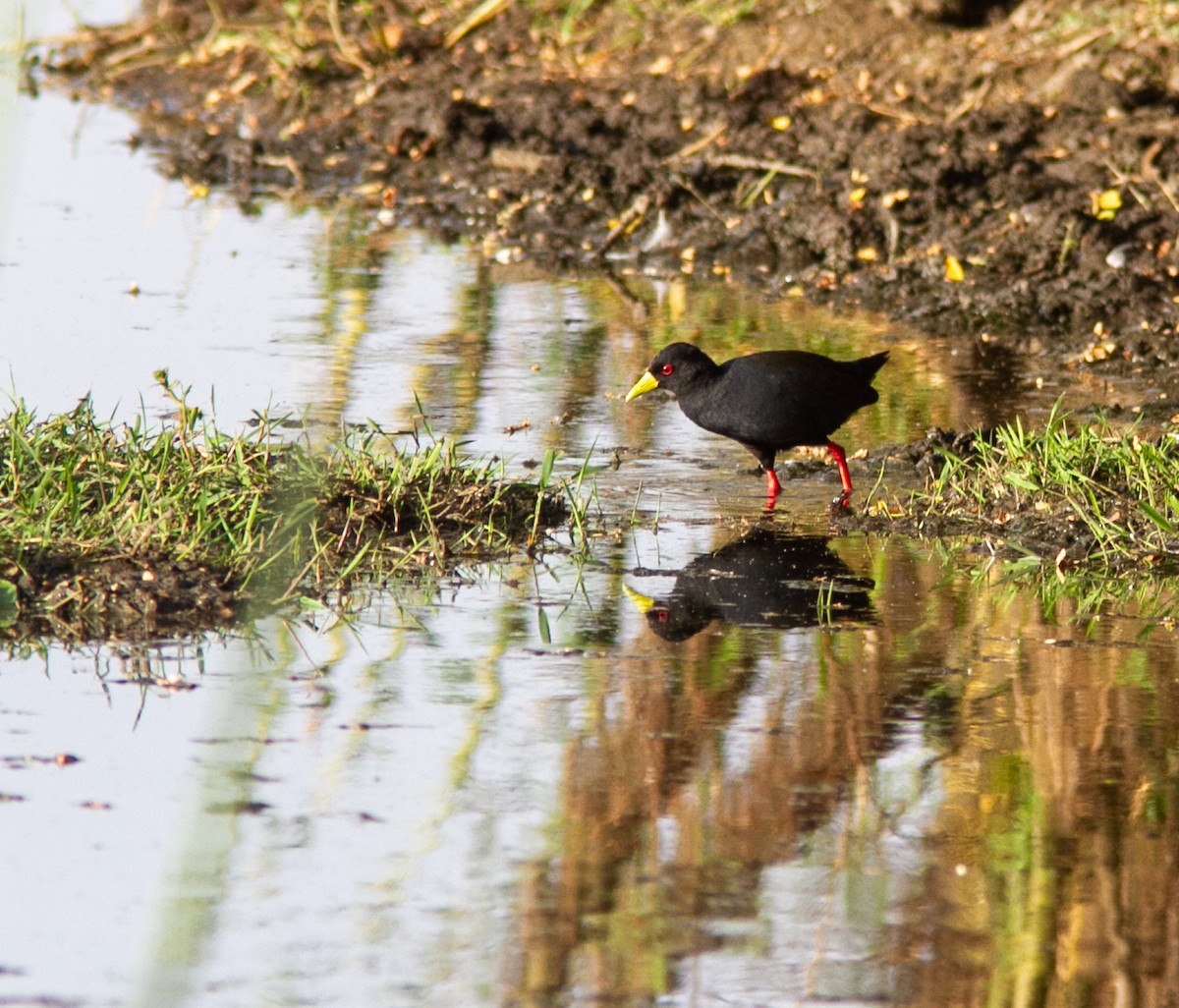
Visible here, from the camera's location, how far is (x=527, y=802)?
4.28m

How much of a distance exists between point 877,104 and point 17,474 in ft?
23.8

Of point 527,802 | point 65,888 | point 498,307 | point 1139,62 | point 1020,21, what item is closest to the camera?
point 65,888

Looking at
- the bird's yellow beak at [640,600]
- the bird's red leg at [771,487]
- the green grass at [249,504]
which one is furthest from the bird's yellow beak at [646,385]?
the bird's yellow beak at [640,600]

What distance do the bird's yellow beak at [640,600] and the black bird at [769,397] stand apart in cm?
114

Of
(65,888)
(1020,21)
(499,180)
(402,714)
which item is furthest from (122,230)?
(65,888)

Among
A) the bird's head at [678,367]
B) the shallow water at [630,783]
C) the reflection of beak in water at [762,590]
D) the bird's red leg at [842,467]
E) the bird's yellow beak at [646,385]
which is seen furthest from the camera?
the bird's yellow beak at [646,385]

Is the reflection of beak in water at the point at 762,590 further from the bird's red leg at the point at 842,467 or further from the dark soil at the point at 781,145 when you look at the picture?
the dark soil at the point at 781,145

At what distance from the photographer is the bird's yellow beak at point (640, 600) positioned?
5.65 m

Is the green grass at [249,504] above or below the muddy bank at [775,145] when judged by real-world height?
below

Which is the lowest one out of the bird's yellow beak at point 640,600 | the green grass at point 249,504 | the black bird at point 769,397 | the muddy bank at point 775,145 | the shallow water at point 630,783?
the shallow water at point 630,783

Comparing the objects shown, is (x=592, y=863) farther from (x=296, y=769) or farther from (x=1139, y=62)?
(x=1139, y=62)

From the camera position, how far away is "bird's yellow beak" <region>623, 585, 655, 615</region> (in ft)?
18.5

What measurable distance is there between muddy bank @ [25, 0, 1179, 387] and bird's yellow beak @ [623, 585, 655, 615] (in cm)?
352

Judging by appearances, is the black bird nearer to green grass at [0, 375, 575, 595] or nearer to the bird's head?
the bird's head
